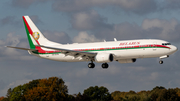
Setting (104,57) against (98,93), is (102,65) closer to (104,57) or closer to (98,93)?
(104,57)

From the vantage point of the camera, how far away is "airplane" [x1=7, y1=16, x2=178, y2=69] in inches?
2319

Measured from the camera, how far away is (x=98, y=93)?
147750 millimetres

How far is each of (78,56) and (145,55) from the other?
47.8 feet

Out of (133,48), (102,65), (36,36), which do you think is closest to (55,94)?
(36,36)

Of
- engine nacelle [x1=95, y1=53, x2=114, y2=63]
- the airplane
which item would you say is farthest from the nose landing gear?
engine nacelle [x1=95, y1=53, x2=114, y2=63]

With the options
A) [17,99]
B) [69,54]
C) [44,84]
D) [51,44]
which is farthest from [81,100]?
[69,54]

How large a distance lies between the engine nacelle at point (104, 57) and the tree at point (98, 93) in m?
84.5

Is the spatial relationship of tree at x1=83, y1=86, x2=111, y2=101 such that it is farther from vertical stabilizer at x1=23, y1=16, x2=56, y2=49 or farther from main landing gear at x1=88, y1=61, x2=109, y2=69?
main landing gear at x1=88, y1=61, x2=109, y2=69

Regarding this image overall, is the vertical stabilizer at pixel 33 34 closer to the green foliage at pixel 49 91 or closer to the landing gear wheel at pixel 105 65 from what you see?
the landing gear wheel at pixel 105 65

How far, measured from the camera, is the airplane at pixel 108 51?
193ft

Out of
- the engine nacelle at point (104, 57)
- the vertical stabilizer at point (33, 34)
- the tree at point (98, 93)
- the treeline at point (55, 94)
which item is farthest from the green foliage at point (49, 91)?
the engine nacelle at point (104, 57)

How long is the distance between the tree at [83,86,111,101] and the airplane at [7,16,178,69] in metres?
75.2

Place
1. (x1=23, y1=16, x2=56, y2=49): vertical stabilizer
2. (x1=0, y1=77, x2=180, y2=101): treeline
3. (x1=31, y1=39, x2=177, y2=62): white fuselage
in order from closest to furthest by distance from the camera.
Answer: (x1=31, y1=39, x2=177, y2=62): white fuselage → (x1=23, y1=16, x2=56, y2=49): vertical stabilizer → (x1=0, y1=77, x2=180, y2=101): treeline

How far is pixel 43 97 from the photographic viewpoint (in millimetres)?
110312
